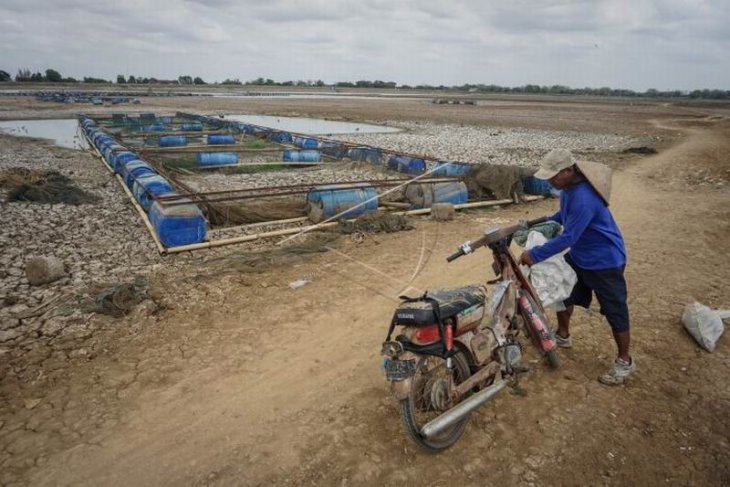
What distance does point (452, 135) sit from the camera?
26844 millimetres

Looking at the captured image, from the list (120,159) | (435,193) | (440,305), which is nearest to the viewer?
(440,305)

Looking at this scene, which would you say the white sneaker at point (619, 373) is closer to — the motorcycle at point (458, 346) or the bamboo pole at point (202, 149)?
the motorcycle at point (458, 346)

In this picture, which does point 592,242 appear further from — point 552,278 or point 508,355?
point 508,355

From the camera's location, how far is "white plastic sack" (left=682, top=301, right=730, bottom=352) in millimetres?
4414

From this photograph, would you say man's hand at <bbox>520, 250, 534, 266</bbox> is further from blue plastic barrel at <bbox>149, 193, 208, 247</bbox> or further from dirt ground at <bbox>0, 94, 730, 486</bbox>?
blue plastic barrel at <bbox>149, 193, 208, 247</bbox>

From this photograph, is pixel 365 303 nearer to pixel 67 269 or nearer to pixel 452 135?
pixel 67 269

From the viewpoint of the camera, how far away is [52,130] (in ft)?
87.3

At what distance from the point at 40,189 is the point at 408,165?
9788 millimetres

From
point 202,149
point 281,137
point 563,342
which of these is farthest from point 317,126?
point 563,342

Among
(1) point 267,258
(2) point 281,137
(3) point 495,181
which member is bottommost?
(1) point 267,258

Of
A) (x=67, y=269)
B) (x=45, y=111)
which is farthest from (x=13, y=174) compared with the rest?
(x=45, y=111)

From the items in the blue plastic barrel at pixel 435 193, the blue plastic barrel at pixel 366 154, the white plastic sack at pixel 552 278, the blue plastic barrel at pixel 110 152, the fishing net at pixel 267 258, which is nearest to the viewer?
the white plastic sack at pixel 552 278

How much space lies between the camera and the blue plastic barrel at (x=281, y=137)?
2025 cm

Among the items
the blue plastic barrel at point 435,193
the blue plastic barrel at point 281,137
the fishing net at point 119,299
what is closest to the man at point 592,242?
the fishing net at point 119,299
